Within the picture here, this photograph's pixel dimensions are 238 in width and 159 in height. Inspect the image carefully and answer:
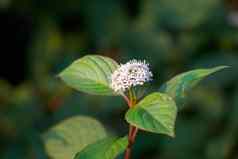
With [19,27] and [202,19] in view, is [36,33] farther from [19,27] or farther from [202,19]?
[202,19]

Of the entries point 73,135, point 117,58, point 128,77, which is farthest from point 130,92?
point 117,58

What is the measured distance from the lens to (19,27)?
3.13m

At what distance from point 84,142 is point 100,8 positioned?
1.76 metres

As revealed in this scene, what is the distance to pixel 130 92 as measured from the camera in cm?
109

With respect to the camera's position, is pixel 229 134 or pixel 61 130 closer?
pixel 61 130

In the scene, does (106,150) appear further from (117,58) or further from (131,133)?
(117,58)

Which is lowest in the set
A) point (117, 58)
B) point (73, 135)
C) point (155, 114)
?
point (117, 58)

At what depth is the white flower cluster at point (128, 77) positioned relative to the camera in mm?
1061

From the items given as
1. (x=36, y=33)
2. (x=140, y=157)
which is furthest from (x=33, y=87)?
(x=140, y=157)

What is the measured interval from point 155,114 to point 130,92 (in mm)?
93

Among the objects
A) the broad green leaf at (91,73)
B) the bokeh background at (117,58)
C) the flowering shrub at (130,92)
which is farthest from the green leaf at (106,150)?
the bokeh background at (117,58)

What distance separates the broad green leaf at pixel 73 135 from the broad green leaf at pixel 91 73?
0.40ft

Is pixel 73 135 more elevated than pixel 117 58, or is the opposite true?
pixel 73 135

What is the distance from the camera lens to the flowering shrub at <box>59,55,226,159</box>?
3.25 feet
